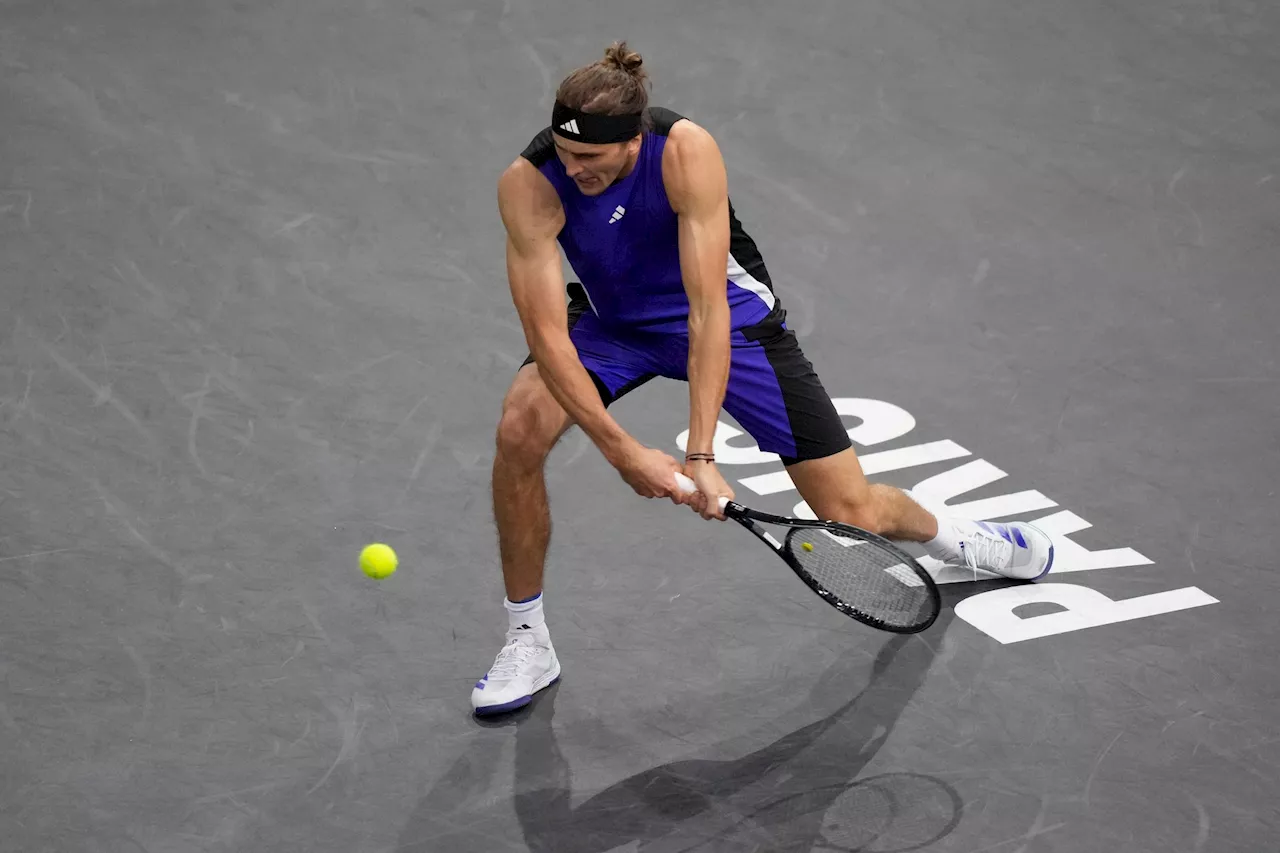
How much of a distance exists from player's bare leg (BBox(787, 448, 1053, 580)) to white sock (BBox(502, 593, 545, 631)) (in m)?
0.75

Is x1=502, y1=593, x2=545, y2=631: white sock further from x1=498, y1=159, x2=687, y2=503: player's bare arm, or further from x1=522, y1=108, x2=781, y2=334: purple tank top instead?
x1=522, y1=108, x2=781, y2=334: purple tank top

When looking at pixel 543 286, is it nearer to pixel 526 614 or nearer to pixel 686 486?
pixel 686 486

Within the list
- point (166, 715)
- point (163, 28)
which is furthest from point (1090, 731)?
point (163, 28)

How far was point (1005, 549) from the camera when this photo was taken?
4492 mm

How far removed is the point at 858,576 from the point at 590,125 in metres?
1.25

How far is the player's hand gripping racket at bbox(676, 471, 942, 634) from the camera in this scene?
12.3 ft

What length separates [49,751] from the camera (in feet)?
12.7

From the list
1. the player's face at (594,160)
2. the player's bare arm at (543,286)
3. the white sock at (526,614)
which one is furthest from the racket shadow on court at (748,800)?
the player's face at (594,160)

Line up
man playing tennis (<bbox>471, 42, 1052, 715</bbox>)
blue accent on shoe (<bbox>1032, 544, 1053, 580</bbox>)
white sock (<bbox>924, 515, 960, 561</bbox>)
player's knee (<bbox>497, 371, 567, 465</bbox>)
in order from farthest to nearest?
blue accent on shoe (<bbox>1032, 544, 1053, 580</bbox>)
white sock (<bbox>924, 515, 960, 561</bbox>)
player's knee (<bbox>497, 371, 567, 465</bbox>)
man playing tennis (<bbox>471, 42, 1052, 715</bbox>)

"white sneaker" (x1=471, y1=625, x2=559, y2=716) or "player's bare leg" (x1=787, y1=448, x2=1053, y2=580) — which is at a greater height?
"player's bare leg" (x1=787, y1=448, x2=1053, y2=580)

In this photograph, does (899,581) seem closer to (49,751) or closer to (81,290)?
(49,751)

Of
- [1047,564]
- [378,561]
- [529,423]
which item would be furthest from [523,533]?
[1047,564]

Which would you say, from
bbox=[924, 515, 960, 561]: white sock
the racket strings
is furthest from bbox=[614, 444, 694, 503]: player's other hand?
bbox=[924, 515, 960, 561]: white sock

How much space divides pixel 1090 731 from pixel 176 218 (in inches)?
161
